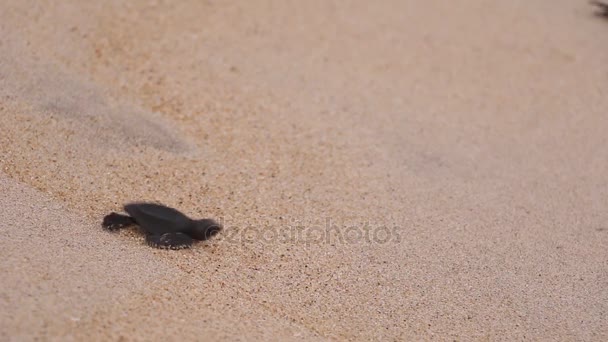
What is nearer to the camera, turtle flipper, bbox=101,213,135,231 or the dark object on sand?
turtle flipper, bbox=101,213,135,231

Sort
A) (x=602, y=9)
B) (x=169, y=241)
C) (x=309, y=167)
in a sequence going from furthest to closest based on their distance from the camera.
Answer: (x=602, y=9), (x=309, y=167), (x=169, y=241)

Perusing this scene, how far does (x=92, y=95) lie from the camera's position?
13.2ft

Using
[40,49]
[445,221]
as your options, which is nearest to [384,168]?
[445,221]

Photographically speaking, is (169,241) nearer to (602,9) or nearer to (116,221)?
(116,221)

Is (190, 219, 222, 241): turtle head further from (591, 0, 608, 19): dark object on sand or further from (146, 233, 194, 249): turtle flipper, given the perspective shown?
(591, 0, 608, 19): dark object on sand

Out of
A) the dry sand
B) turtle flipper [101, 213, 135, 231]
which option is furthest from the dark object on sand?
turtle flipper [101, 213, 135, 231]

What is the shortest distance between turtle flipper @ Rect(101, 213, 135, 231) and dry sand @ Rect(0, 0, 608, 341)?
0.14ft

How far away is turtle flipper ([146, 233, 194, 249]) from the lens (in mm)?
3043

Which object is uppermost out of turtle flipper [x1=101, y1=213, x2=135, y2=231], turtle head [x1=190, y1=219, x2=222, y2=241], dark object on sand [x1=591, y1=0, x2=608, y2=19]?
dark object on sand [x1=591, y1=0, x2=608, y2=19]

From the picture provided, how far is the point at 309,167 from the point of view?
3812 millimetres

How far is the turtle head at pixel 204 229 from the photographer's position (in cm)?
313

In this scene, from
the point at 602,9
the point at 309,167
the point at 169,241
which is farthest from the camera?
the point at 602,9

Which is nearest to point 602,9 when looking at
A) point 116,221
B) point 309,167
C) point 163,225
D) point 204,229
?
point 309,167

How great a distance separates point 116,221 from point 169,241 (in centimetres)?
23
